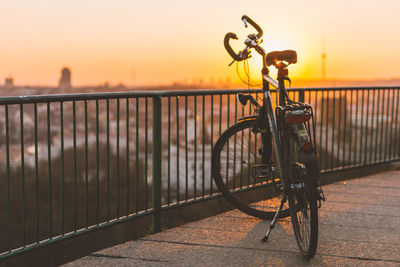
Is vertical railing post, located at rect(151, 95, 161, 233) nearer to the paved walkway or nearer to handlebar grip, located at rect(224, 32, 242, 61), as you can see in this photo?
the paved walkway

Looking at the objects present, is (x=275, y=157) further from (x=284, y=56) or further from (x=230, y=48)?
(x=230, y=48)

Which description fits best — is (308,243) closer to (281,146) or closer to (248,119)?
(281,146)

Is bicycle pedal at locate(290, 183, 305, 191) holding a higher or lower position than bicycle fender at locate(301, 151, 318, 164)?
lower

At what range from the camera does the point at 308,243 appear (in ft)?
9.71

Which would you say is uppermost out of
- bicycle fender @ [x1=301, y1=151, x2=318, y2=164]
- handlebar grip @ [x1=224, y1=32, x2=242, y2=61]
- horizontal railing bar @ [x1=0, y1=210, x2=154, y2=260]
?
handlebar grip @ [x1=224, y1=32, x2=242, y2=61]

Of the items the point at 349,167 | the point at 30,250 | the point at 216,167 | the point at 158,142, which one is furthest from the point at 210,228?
the point at 349,167

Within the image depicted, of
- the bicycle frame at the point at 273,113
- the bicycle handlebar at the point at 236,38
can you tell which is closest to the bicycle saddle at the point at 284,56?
the bicycle frame at the point at 273,113

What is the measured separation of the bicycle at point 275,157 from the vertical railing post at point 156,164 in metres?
0.46

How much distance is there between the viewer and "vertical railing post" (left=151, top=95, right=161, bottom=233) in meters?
3.74

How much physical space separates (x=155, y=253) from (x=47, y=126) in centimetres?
113

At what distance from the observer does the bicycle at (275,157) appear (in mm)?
2811

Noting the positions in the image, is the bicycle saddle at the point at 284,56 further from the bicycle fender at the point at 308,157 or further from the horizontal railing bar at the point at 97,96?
the horizontal railing bar at the point at 97,96

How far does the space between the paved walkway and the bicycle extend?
14cm

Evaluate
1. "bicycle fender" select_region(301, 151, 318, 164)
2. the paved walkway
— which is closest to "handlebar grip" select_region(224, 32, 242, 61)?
"bicycle fender" select_region(301, 151, 318, 164)
